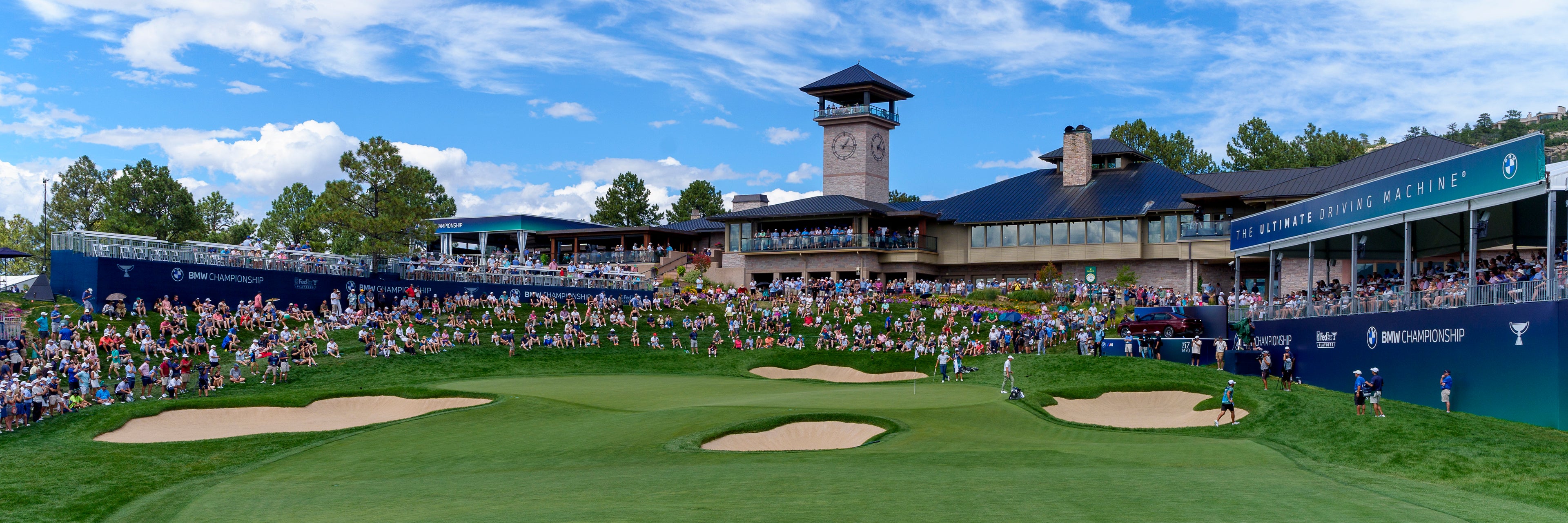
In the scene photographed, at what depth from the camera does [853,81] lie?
2798 inches

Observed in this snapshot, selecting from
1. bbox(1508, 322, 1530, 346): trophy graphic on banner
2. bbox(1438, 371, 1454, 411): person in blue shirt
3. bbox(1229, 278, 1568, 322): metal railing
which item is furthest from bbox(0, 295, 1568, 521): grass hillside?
bbox(1229, 278, 1568, 322): metal railing

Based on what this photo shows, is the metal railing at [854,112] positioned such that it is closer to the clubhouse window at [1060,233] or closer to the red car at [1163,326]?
the clubhouse window at [1060,233]

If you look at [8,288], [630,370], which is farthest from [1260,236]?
[8,288]

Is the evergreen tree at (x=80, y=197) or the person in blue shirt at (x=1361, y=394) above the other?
the evergreen tree at (x=80, y=197)

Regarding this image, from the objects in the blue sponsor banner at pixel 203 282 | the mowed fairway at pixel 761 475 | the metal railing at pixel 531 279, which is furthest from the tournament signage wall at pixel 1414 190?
the blue sponsor banner at pixel 203 282

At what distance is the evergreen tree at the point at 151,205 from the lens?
67.2m

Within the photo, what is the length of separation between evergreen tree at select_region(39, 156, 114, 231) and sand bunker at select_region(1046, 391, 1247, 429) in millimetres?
61948

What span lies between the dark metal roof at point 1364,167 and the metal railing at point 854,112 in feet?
80.4

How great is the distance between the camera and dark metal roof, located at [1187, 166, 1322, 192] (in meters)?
59.9

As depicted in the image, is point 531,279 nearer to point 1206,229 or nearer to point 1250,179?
point 1206,229

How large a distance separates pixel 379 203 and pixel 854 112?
29.7 metres

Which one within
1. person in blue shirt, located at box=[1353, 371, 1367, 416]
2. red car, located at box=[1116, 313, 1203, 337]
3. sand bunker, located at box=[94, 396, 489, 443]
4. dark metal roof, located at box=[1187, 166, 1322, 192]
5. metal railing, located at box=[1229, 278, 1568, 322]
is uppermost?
dark metal roof, located at box=[1187, 166, 1322, 192]

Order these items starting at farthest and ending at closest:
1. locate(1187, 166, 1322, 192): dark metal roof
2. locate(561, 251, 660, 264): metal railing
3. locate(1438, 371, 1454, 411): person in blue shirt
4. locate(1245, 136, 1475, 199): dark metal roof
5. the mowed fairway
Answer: locate(561, 251, 660, 264): metal railing → locate(1187, 166, 1322, 192): dark metal roof → locate(1245, 136, 1475, 199): dark metal roof → locate(1438, 371, 1454, 411): person in blue shirt → the mowed fairway

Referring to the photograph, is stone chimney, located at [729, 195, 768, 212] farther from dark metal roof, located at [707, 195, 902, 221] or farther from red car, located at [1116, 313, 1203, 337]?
red car, located at [1116, 313, 1203, 337]
